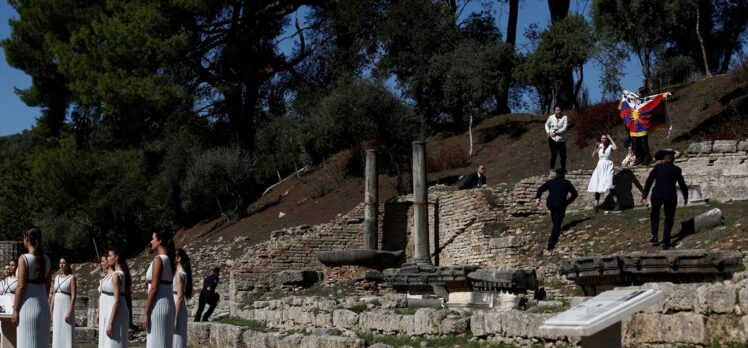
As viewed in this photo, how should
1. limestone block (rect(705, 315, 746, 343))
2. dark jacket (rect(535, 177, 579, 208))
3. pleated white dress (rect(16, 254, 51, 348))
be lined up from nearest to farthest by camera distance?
limestone block (rect(705, 315, 746, 343)) → pleated white dress (rect(16, 254, 51, 348)) → dark jacket (rect(535, 177, 579, 208))

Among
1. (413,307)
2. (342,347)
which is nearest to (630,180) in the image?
(413,307)

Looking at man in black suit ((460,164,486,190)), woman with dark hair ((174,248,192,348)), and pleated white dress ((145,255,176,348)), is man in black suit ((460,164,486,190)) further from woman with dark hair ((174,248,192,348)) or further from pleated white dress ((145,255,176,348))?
pleated white dress ((145,255,176,348))

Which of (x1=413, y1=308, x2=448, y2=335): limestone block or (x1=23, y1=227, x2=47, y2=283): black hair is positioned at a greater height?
(x1=23, y1=227, x2=47, y2=283): black hair


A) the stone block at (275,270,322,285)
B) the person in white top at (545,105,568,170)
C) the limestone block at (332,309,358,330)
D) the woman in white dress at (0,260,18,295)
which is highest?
the person in white top at (545,105,568,170)

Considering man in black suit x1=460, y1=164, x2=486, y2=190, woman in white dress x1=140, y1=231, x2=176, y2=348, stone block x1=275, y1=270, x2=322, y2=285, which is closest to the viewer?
woman in white dress x1=140, y1=231, x2=176, y2=348

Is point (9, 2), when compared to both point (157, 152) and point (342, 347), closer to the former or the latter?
point (157, 152)

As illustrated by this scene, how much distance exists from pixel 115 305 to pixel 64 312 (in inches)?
82.6

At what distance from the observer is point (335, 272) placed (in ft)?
74.6

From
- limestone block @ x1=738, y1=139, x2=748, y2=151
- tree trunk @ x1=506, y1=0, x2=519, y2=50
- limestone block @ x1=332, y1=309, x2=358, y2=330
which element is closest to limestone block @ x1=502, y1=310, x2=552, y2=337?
limestone block @ x1=332, y1=309, x2=358, y2=330

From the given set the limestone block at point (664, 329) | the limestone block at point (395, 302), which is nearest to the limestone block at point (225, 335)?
the limestone block at point (395, 302)

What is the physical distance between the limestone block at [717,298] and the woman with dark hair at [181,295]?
4886 mm

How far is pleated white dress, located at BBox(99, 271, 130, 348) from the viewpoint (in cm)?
969

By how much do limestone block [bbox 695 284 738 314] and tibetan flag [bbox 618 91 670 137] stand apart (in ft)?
38.6

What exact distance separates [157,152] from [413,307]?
82.0ft
